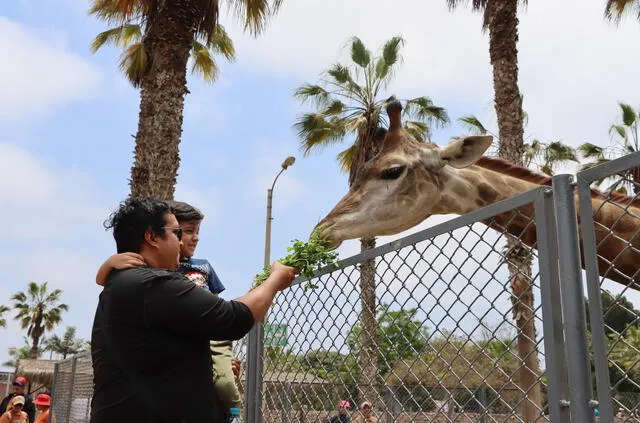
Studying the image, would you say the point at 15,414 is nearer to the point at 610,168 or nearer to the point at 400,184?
the point at 400,184

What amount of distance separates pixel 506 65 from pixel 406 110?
7.90 metres

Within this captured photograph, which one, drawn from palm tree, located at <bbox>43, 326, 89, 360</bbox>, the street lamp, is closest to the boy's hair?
the street lamp

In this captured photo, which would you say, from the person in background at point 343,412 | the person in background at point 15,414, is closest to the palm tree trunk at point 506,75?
the person in background at point 15,414

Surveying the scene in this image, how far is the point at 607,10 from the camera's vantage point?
17.6 m

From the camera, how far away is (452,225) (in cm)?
270

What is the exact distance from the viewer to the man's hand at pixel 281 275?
298 centimetres

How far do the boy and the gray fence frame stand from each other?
63.3 inches

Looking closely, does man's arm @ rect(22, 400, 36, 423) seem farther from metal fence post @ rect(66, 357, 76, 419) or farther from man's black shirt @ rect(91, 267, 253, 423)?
man's black shirt @ rect(91, 267, 253, 423)

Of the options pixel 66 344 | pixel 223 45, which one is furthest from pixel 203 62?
pixel 66 344

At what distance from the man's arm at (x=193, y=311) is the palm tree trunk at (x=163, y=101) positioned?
7.79m

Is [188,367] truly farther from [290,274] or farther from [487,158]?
[487,158]

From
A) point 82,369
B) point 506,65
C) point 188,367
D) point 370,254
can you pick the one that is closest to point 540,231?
point 370,254

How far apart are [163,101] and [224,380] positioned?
796 cm

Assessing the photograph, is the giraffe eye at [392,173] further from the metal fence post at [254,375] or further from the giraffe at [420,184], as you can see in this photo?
the metal fence post at [254,375]
